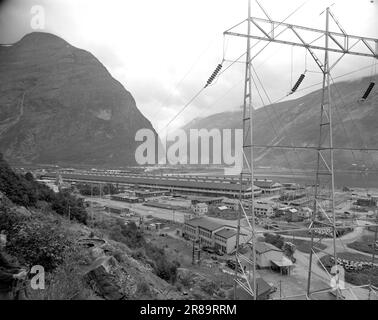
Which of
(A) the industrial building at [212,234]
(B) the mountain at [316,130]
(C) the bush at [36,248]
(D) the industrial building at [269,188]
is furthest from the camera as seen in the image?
(B) the mountain at [316,130]

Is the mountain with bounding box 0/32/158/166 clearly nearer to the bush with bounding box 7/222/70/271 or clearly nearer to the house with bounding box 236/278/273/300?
the house with bounding box 236/278/273/300

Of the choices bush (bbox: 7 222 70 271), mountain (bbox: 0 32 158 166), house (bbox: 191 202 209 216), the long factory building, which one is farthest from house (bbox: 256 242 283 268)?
mountain (bbox: 0 32 158 166)

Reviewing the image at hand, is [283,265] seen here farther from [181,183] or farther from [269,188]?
[269,188]

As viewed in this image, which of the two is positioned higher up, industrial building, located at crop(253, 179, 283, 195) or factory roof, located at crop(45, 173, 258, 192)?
factory roof, located at crop(45, 173, 258, 192)

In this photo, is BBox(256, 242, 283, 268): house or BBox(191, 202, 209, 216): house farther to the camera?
BBox(191, 202, 209, 216): house

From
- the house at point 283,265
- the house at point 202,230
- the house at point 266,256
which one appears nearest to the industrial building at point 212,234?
the house at point 202,230

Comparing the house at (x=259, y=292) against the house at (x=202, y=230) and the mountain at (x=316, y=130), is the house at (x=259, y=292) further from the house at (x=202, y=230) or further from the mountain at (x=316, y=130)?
the mountain at (x=316, y=130)

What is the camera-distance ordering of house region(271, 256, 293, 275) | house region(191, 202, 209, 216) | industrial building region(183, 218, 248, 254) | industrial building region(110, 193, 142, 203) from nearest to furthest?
house region(271, 256, 293, 275) < industrial building region(183, 218, 248, 254) < house region(191, 202, 209, 216) < industrial building region(110, 193, 142, 203)

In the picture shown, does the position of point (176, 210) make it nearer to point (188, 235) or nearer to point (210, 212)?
point (210, 212)

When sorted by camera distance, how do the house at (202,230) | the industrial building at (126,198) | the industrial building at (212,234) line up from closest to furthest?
1. the industrial building at (212,234)
2. the house at (202,230)
3. the industrial building at (126,198)
